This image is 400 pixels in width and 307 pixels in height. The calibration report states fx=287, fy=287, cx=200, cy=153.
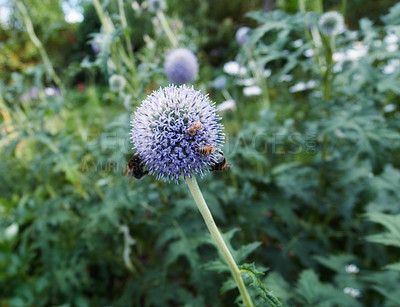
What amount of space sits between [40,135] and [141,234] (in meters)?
1.08

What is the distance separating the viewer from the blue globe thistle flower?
0.98m

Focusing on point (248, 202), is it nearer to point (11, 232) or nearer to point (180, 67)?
point (180, 67)

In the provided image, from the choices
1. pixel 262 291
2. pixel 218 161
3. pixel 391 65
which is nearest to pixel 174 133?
pixel 218 161

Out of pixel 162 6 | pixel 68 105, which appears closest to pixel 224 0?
pixel 162 6

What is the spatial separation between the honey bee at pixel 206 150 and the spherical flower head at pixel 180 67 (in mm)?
1328

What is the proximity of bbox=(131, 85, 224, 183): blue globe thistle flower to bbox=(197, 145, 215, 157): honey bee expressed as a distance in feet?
0.06

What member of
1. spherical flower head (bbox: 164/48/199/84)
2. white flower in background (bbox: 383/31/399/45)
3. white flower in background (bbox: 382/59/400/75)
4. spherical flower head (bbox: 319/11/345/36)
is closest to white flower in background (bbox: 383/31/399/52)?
white flower in background (bbox: 383/31/399/45)

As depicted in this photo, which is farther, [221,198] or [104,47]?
[221,198]

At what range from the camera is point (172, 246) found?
171 cm

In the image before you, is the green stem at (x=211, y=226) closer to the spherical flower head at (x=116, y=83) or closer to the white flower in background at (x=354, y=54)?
the spherical flower head at (x=116, y=83)

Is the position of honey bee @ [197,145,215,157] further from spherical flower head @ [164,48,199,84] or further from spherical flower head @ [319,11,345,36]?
spherical flower head @ [319,11,345,36]

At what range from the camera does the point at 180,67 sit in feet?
7.09

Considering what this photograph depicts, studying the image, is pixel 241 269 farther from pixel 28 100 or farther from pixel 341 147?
pixel 28 100

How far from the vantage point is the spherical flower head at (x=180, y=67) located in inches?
84.9
